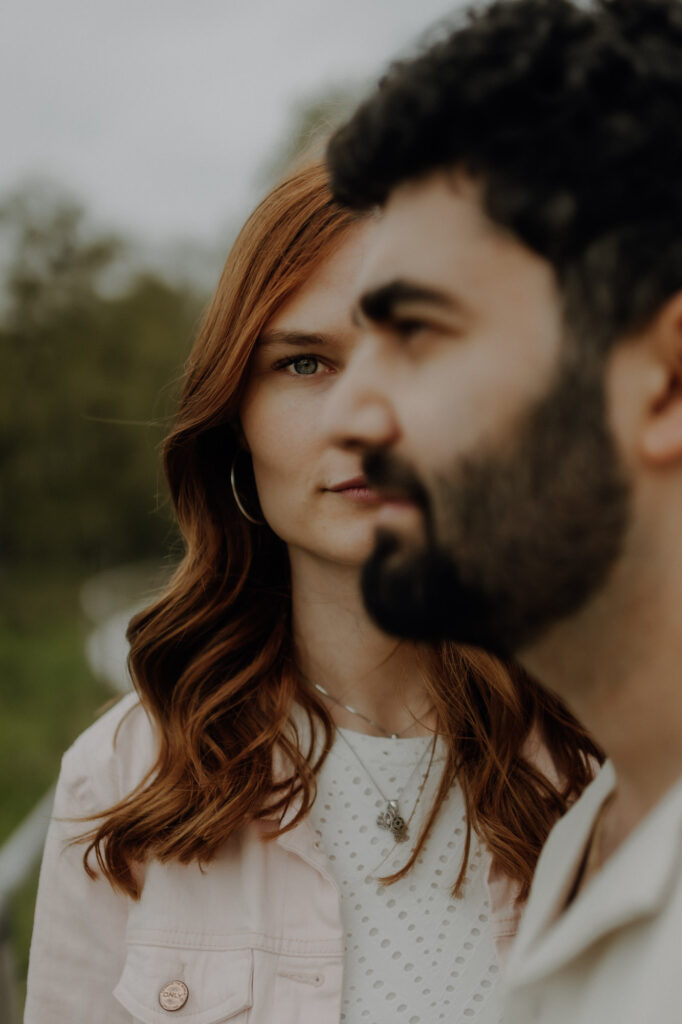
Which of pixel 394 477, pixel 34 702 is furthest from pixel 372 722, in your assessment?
pixel 34 702

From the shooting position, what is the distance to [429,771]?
2.61 meters

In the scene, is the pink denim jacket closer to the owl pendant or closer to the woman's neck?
the owl pendant

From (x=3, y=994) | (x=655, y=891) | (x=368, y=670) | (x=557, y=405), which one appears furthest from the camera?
(x=3, y=994)

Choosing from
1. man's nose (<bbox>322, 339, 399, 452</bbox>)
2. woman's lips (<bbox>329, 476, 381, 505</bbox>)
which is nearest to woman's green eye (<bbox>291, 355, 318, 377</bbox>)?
woman's lips (<bbox>329, 476, 381, 505</bbox>)

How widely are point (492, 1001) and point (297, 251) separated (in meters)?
1.72

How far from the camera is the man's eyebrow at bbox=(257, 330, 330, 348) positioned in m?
2.54

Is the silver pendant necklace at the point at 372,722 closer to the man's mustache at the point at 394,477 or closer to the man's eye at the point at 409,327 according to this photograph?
the man's mustache at the point at 394,477

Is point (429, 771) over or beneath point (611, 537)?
beneath

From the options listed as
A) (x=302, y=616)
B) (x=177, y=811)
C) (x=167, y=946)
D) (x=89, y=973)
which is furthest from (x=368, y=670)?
(x=89, y=973)

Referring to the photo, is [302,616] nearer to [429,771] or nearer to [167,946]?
[429,771]

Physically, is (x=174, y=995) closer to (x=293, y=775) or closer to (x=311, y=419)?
(x=293, y=775)

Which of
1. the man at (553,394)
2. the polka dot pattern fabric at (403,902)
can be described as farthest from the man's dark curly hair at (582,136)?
the polka dot pattern fabric at (403,902)

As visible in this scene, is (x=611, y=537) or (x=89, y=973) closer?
(x=611, y=537)

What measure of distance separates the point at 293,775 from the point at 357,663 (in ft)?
1.04
